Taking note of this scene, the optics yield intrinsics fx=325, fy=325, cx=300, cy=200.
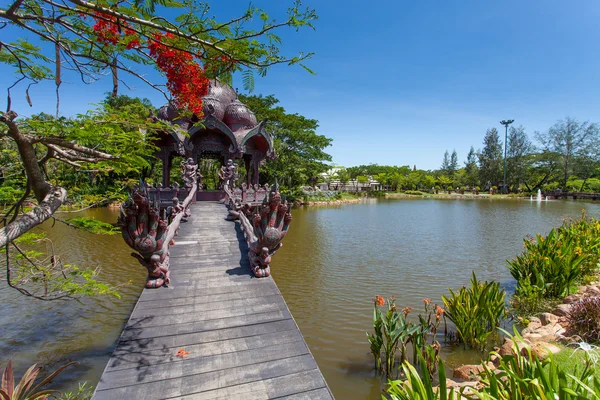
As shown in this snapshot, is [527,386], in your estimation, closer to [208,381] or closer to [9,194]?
[208,381]

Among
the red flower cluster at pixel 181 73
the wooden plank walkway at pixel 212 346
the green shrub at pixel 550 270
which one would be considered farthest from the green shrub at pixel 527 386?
the green shrub at pixel 550 270

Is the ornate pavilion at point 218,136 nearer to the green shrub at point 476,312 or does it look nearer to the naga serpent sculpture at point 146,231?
the naga serpent sculpture at point 146,231

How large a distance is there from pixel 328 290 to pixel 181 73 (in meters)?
6.10

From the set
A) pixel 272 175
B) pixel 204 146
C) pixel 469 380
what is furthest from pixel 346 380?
pixel 272 175

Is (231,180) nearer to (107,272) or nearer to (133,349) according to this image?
(107,272)

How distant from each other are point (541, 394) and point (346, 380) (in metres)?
2.88

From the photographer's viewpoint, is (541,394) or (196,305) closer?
(541,394)


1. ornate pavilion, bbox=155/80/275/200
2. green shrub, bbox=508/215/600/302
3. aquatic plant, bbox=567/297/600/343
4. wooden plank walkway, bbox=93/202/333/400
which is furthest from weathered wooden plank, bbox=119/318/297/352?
ornate pavilion, bbox=155/80/275/200

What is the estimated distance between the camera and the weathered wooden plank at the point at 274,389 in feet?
10.3

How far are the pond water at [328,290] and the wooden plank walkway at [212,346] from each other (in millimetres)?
1190

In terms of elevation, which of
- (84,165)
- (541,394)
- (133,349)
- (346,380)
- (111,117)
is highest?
(111,117)

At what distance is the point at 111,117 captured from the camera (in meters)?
3.30

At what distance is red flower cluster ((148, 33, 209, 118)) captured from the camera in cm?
368

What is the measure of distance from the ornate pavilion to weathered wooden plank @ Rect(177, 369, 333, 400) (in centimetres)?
1074
